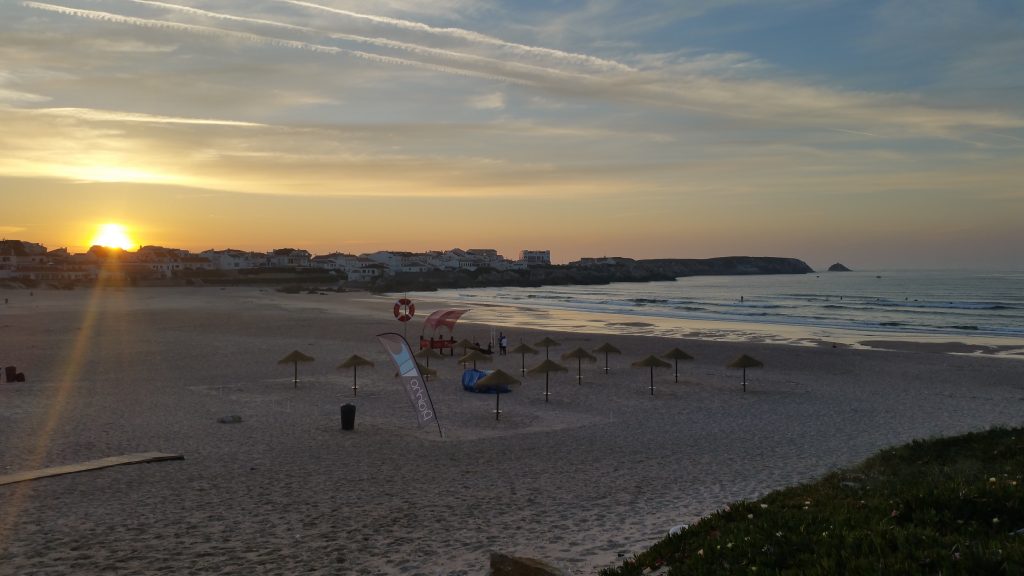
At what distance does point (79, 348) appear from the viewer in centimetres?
3206

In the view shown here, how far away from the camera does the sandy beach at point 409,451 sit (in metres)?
9.25

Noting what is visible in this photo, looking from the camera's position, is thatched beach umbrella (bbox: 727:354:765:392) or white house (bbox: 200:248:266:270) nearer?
thatched beach umbrella (bbox: 727:354:765:392)

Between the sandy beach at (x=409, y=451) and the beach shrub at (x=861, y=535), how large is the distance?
71.0 inches

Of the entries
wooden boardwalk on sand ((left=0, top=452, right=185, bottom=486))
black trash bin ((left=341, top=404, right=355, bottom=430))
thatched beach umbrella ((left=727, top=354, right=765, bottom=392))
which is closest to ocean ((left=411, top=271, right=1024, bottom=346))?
thatched beach umbrella ((left=727, top=354, right=765, bottom=392))

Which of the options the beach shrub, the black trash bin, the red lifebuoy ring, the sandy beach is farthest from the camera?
the red lifebuoy ring

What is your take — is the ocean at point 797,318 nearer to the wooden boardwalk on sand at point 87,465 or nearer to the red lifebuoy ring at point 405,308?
the red lifebuoy ring at point 405,308

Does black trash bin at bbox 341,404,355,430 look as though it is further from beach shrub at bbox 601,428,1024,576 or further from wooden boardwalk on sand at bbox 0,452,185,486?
beach shrub at bbox 601,428,1024,576

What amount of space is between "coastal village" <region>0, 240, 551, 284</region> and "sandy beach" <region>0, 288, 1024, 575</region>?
107384mm

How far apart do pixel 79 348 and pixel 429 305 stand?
4553 cm

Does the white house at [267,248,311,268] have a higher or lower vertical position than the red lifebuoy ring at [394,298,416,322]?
higher

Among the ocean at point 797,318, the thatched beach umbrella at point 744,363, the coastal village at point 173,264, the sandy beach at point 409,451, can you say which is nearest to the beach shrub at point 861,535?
the sandy beach at point 409,451

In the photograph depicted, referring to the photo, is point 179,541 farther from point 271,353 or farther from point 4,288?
point 4,288

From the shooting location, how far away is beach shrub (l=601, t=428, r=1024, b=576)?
5.63 m

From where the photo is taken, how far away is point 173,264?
15262 centimetres
